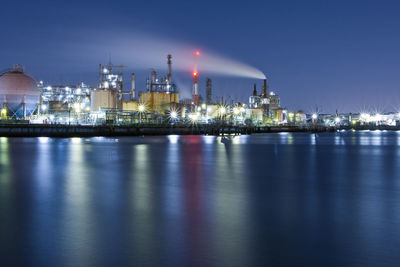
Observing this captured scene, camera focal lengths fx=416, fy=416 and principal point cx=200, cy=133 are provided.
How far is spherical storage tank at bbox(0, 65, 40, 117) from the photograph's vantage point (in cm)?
6256

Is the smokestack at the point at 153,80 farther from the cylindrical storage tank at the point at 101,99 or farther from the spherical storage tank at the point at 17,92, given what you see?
the spherical storage tank at the point at 17,92

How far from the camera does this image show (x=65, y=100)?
82750 mm

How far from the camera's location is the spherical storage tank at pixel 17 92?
205 feet

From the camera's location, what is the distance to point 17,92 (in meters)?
62.9

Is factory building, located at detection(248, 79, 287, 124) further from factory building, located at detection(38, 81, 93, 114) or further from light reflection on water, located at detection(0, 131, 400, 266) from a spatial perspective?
light reflection on water, located at detection(0, 131, 400, 266)

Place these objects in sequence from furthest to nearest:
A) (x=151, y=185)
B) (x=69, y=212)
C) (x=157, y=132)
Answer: (x=157, y=132) < (x=151, y=185) < (x=69, y=212)

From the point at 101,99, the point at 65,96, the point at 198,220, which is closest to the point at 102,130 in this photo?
the point at 101,99

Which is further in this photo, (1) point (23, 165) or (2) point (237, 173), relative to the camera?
(1) point (23, 165)

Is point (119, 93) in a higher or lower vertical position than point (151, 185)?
higher

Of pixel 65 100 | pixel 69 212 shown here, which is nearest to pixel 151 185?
pixel 69 212

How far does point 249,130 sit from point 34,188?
272ft

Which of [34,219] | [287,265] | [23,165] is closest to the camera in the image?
[287,265]

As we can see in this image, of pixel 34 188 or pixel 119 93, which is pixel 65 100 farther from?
pixel 34 188

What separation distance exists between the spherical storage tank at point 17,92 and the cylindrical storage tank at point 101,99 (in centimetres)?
1161
